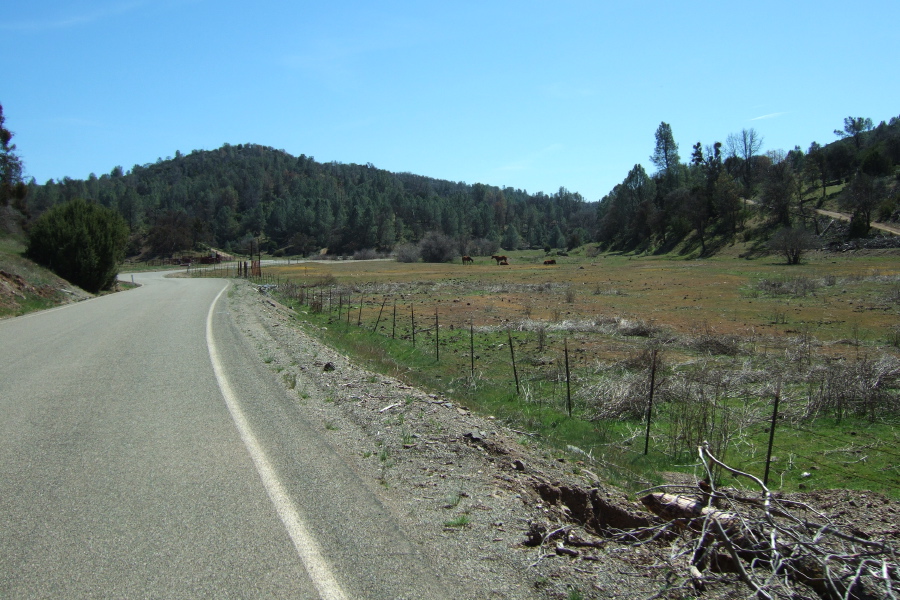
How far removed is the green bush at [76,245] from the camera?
3434 cm

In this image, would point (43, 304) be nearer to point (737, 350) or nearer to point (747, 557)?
point (737, 350)

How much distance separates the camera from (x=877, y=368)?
40.2 feet

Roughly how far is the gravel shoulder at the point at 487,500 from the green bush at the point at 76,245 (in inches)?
1201

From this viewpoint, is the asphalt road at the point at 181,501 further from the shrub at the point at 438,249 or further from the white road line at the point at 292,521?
the shrub at the point at 438,249

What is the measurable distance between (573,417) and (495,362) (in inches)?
228

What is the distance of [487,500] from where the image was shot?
5559 millimetres

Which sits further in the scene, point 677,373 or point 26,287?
point 26,287

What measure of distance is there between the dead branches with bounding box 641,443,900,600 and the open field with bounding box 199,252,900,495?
9.80ft

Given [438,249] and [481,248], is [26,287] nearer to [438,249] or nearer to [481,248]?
[438,249]

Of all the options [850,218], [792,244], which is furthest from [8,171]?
[850,218]

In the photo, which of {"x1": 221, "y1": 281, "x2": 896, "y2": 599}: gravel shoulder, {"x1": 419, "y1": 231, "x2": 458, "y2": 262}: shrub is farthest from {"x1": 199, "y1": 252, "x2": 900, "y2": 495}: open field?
{"x1": 419, "y1": 231, "x2": 458, "y2": 262}: shrub

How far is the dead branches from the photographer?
3822mm

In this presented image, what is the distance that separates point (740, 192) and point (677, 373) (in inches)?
3743

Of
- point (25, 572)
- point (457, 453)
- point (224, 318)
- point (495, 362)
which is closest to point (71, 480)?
point (25, 572)
